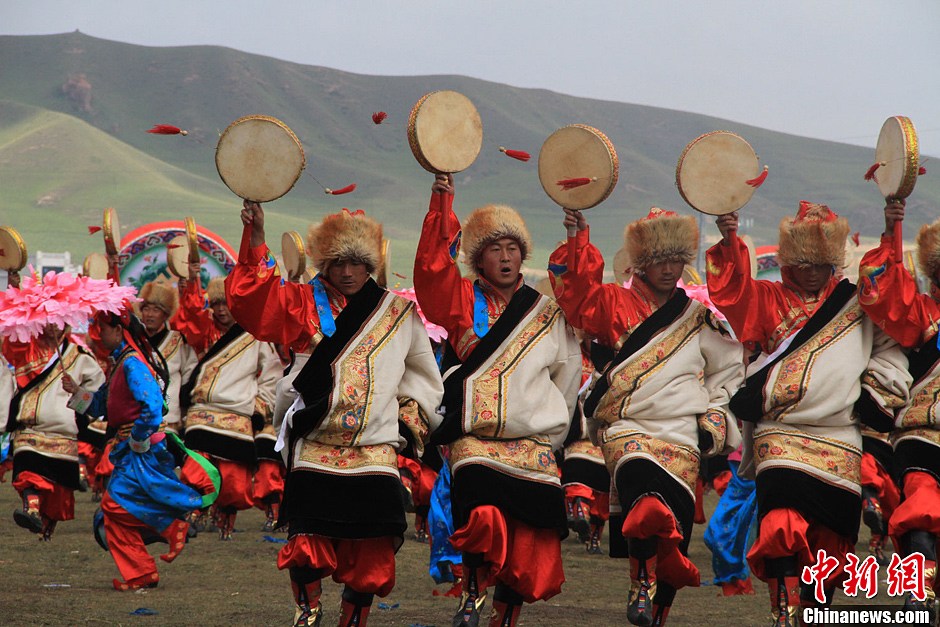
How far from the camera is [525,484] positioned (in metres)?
6.39

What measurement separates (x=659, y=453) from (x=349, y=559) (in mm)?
1634

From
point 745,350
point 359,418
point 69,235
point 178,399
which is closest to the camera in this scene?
point 359,418

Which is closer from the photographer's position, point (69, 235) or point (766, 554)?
point (766, 554)

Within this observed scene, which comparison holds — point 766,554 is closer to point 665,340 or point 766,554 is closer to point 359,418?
point 665,340

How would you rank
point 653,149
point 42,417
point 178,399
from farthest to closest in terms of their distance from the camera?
point 653,149
point 178,399
point 42,417

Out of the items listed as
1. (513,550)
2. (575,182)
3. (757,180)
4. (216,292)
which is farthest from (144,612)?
(216,292)

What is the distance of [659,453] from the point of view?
6727 mm

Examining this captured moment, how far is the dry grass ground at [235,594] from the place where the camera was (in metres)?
7.64

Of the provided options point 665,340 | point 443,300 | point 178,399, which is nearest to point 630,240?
point 665,340

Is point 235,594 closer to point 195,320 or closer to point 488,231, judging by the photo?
point 488,231

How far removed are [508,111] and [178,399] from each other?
135 meters

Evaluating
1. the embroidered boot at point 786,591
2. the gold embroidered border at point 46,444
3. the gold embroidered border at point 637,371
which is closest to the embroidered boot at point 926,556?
the embroidered boot at point 786,591

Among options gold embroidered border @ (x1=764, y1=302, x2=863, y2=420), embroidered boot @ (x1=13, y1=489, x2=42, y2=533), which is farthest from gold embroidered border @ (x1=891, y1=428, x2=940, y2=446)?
embroidered boot @ (x1=13, y1=489, x2=42, y2=533)

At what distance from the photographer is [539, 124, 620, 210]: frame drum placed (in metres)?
6.64
